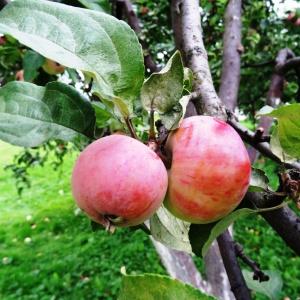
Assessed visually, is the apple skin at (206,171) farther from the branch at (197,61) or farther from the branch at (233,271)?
the branch at (233,271)

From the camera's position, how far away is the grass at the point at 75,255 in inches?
146

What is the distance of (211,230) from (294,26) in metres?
3.19

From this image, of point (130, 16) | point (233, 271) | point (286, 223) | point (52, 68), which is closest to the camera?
point (286, 223)

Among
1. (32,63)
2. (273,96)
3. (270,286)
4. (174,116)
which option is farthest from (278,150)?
(273,96)

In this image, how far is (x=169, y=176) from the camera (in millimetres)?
531

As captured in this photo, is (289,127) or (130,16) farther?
(130,16)

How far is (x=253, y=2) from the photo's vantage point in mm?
3131

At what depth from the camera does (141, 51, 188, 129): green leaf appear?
1.78ft

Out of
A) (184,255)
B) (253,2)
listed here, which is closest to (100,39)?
(184,255)

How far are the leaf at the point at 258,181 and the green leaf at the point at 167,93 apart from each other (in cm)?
13

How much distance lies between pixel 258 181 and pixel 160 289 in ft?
0.70

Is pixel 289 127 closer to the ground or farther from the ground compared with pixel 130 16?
farther from the ground

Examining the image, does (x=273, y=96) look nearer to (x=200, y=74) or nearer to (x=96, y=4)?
(x=96, y=4)

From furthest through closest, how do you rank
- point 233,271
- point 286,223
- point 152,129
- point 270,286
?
point 270,286
point 233,271
point 286,223
point 152,129
